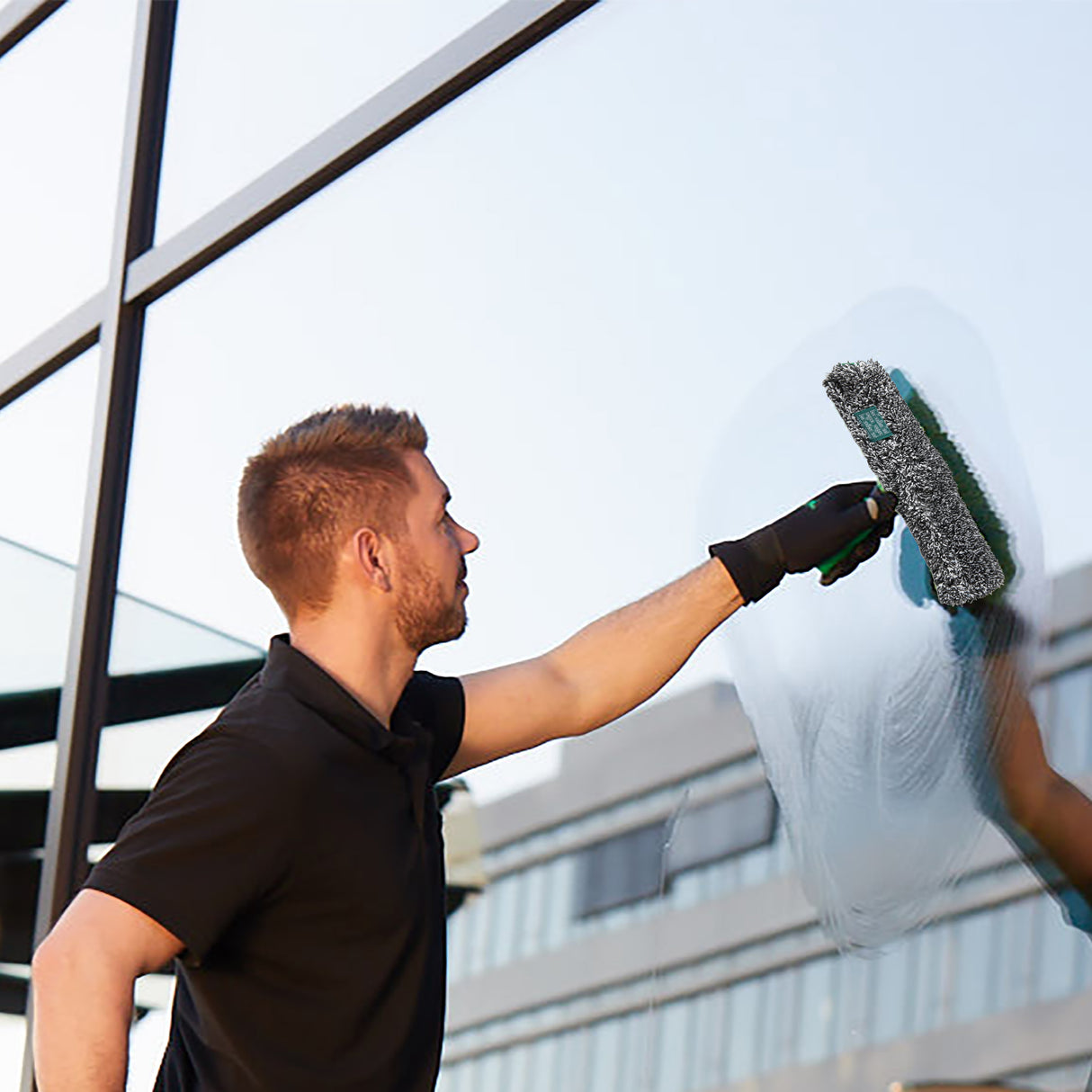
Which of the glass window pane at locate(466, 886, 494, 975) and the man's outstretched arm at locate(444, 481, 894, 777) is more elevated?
the man's outstretched arm at locate(444, 481, 894, 777)

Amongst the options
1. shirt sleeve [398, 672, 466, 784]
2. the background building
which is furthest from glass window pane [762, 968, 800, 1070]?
shirt sleeve [398, 672, 466, 784]

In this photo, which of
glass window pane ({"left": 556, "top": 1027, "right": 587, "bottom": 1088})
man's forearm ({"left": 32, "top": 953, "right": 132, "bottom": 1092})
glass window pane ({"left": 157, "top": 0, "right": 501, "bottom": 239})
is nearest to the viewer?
man's forearm ({"left": 32, "top": 953, "right": 132, "bottom": 1092})

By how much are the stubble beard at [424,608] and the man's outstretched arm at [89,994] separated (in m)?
0.42

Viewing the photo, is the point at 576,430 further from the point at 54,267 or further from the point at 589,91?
the point at 54,267

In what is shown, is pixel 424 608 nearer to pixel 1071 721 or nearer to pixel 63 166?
pixel 1071 721

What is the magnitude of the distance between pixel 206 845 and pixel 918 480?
0.77 meters

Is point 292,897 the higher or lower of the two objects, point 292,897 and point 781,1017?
the higher

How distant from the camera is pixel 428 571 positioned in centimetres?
204

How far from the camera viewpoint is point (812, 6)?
231 cm

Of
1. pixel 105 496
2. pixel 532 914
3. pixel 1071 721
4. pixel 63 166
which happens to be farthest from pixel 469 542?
pixel 63 166

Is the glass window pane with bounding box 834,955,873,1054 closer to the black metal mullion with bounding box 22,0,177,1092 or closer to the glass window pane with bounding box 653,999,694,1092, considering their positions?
the glass window pane with bounding box 653,999,694,1092

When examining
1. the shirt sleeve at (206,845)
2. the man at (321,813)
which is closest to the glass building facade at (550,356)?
the man at (321,813)

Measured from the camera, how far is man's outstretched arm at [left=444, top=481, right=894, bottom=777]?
204cm

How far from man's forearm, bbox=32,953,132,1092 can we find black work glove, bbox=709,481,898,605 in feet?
2.45
